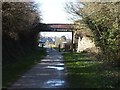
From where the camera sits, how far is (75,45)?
229 ft

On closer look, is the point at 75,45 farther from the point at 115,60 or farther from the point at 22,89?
the point at 22,89

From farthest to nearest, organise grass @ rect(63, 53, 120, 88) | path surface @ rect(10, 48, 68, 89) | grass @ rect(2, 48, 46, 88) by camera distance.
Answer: grass @ rect(2, 48, 46, 88), path surface @ rect(10, 48, 68, 89), grass @ rect(63, 53, 120, 88)

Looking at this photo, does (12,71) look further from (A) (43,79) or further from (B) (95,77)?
(B) (95,77)

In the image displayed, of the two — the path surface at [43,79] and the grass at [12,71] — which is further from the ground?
the grass at [12,71]

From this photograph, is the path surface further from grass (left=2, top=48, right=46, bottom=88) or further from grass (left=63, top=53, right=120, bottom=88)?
grass (left=63, top=53, right=120, bottom=88)

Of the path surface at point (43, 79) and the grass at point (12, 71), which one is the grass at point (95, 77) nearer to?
the path surface at point (43, 79)

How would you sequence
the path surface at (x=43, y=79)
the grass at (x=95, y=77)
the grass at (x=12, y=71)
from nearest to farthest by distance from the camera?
1. the grass at (x=95, y=77)
2. the path surface at (x=43, y=79)
3. the grass at (x=12, y=71)

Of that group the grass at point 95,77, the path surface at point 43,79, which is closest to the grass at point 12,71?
the path surface at point 43,79

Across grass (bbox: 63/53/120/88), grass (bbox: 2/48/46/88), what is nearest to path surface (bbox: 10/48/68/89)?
grass (bbox: 2/48/46/88)

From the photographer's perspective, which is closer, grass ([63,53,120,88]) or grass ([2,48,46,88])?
grass ([63,53,120,88])

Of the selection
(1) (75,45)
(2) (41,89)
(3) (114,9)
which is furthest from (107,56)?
(1) (75,45)

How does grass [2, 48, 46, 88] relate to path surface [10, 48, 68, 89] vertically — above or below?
above

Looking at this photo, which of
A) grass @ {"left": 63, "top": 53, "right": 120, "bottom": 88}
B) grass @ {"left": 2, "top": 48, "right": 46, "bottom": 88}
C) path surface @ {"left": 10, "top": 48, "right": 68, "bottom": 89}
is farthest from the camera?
grass @ {"left": 2, "top": 48, "right": 46, "bottom": 88}

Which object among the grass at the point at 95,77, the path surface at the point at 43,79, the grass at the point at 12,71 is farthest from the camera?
the grass at the point at 12,71
